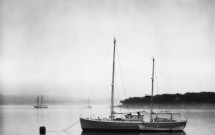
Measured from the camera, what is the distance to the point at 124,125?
161 ft

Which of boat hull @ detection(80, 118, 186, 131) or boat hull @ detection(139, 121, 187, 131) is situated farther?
boat hull @ detection(139, 121, 187, 131)

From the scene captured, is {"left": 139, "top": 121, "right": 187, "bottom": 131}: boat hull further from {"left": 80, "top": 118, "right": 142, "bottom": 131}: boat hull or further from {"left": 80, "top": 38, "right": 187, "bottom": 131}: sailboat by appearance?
{"left": 80, "top": 118, "right": 142, "bottom": 131}: boat hull

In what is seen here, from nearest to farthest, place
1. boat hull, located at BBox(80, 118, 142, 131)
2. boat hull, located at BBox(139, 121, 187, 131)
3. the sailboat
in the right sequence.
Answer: boat hull, located at BBox(80, 118, 142, 131) → the sailboat → boat hull, located at BBox(139, 121, 187, 131)

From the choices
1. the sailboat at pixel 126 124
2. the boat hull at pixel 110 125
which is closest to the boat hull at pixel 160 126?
the sailboat at pixel 126 124

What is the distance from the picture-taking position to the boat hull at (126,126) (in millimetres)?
48719

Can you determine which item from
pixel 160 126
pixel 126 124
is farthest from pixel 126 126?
pixel 160 126

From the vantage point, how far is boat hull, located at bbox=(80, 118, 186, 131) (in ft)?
160

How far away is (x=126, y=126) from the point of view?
49125 millimetres

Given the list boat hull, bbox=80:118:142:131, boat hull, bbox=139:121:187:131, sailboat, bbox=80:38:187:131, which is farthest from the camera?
boat hull, bbox=139:121:187:131

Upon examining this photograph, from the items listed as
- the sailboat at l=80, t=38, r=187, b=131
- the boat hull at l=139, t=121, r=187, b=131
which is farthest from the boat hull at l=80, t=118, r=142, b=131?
the boat hull at l=139, t=121, r=187, b=131

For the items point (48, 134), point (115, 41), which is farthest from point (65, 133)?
point (115, 41)

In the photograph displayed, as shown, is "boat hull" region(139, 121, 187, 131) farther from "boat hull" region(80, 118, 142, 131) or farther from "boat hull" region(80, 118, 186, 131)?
"boat hull" region(80, 118, 142, 131)

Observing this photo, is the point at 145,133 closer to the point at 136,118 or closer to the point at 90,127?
the point at 136,118

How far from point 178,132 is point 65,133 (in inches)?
672
